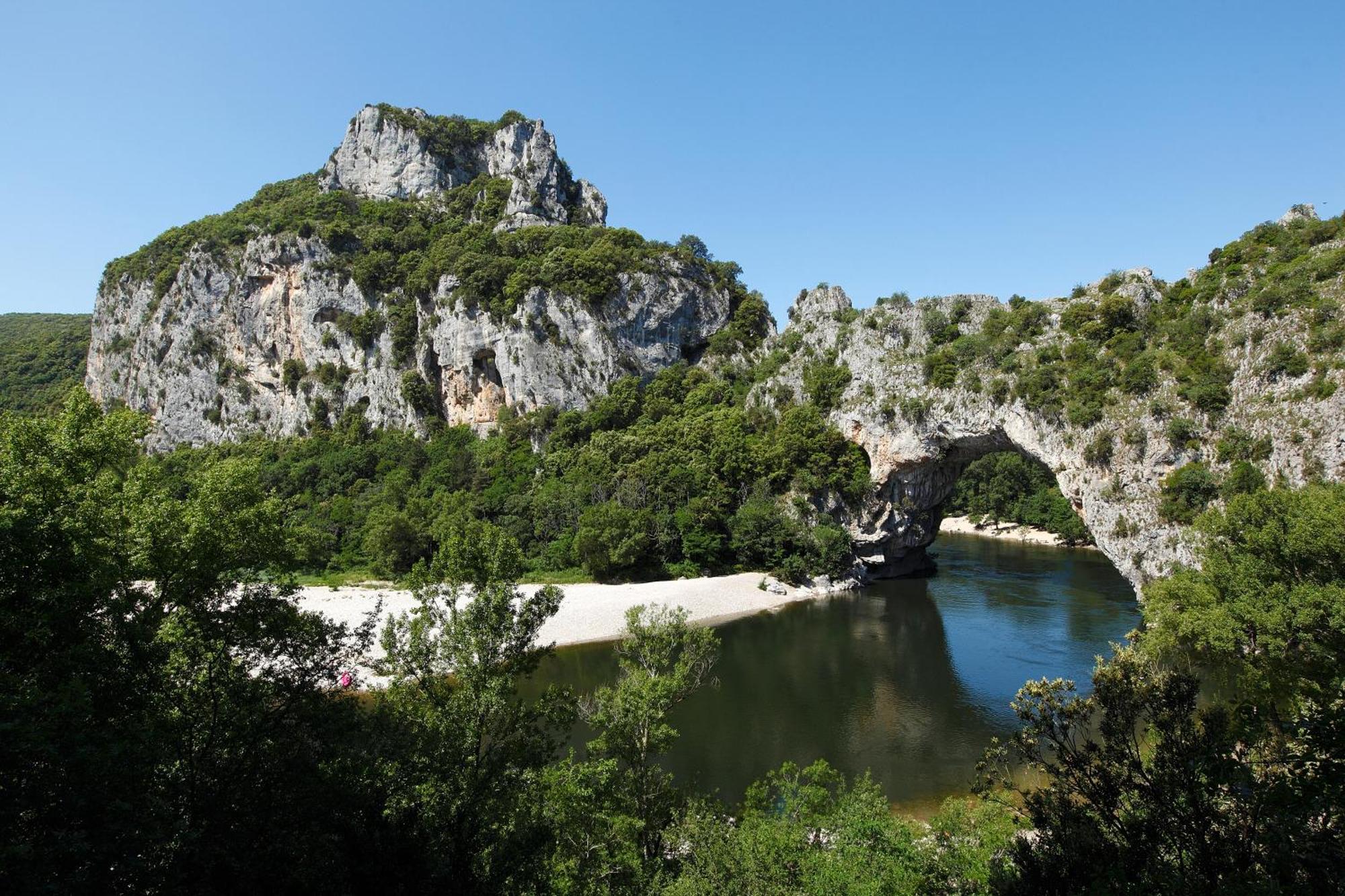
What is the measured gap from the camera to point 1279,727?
860cm

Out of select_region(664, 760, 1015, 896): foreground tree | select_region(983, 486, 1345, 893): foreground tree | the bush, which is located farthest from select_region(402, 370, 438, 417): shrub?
select_region(983, 486, 1345, 893): foreground tree

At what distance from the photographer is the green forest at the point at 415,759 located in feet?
20.9

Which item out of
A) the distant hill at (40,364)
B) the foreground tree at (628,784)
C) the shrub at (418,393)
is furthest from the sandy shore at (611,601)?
the distant hill at (40,364)

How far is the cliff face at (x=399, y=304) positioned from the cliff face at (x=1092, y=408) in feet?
66.4

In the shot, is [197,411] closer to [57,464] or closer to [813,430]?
[813,430]

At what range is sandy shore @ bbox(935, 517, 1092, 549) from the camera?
197ft

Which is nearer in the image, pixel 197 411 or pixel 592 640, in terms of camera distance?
pixel 592 640

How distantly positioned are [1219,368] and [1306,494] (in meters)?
13.3

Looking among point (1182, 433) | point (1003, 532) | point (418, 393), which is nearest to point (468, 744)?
point (1182, 433)

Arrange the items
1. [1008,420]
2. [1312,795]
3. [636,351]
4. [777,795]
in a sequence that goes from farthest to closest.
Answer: [636,351], [1008,420], [777,795], [1312,795]

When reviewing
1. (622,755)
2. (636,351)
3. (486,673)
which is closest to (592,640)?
(622,755)

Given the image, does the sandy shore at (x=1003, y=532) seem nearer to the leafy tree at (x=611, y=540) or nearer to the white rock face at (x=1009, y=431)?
the white rock face at (x=1009, y=431)

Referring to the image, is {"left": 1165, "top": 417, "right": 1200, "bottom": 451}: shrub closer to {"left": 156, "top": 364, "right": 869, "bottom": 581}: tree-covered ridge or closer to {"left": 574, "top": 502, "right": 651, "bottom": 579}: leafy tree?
{"left": 156, "top": 364, "right": 869, "bottom": 581}: tree-covered ridge

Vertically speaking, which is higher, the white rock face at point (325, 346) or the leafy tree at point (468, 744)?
the white rock face at point (325, 346)
